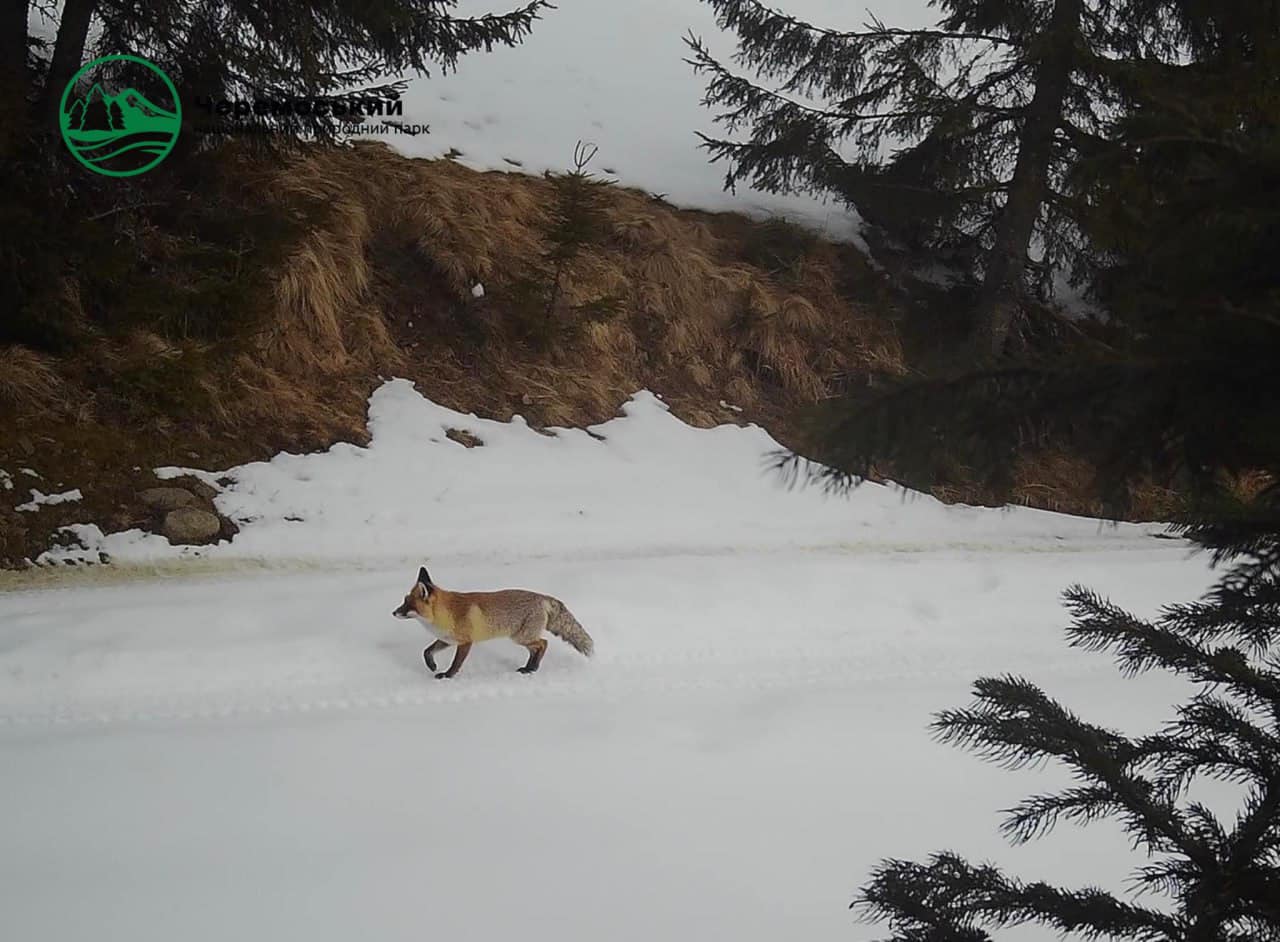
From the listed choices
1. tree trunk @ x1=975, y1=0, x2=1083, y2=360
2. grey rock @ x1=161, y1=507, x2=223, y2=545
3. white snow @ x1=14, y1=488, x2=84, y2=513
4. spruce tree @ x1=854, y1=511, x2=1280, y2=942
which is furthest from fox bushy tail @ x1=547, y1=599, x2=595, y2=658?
tree trunk @ x1=975, y1=0, x2=1083, y2=360

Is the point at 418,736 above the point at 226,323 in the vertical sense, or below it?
below

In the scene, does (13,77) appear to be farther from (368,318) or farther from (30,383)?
(368,318)

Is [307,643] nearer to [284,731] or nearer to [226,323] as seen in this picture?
[284,731]

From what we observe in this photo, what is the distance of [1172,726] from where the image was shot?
2.47 meters

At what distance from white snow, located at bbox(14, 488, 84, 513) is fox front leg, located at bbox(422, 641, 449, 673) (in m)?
3.10

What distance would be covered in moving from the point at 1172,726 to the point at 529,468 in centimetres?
693

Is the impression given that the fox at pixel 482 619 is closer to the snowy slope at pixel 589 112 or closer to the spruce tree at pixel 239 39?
the spruce tree at pixel 239 39

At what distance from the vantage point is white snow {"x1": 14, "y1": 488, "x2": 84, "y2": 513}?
6.59 metres

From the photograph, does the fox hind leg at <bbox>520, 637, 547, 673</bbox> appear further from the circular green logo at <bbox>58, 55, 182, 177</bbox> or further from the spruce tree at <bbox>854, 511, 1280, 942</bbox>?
the circular green logo at <bbox>58, 55, 182, 177</bbox>

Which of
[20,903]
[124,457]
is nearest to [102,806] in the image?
[20,903]

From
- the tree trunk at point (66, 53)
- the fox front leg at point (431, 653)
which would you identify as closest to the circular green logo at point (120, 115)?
the tree trunk at point (66, 53)

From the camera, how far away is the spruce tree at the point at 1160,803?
204 centimetres

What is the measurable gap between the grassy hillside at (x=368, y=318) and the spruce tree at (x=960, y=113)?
4.93ft

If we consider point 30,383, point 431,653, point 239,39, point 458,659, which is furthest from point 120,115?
point 458,659
